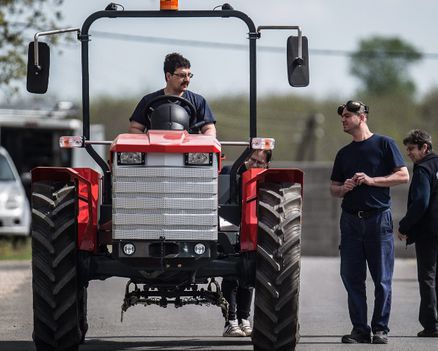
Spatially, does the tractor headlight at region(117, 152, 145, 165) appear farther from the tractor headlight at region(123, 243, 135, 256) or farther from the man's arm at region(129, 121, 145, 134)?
A: the man's arm at region(129, 121, 145, 134)

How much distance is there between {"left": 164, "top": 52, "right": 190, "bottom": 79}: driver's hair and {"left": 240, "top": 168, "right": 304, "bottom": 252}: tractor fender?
3.59 ft

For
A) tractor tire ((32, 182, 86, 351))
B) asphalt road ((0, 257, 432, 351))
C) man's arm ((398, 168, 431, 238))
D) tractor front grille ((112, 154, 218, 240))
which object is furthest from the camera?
man's arm ((398, 168, 431, 238))

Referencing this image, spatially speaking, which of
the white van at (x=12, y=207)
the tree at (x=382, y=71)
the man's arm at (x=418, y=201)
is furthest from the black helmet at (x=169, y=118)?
the tree at (x=382, y=71)

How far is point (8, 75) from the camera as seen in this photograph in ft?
87.6

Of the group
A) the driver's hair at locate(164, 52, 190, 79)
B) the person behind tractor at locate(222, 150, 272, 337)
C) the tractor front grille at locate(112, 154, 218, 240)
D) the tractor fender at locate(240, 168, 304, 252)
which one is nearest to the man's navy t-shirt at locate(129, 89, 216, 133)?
the driver's hair at locate(164, 52, 190, 79)

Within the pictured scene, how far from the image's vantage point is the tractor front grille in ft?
35.3

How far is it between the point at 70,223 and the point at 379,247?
3100 millimetres

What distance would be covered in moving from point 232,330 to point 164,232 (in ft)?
8.33

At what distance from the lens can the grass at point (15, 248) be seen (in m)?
25.6

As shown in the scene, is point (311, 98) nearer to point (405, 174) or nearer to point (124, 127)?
point (124, 127)

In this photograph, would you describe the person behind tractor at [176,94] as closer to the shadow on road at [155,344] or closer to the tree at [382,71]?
the shadow on road at [155,344]

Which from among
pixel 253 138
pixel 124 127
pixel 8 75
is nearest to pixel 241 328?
pixel 253 138

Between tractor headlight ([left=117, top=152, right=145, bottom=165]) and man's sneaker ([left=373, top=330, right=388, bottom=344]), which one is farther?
man's sneaker ([left=373, top=330, right=388, bottom=344])

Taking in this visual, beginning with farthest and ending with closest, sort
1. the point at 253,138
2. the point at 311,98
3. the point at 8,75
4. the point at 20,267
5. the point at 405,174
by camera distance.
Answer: the point at 311,98 < the point at 8,75 < the point at 20,267 < the point at 405,174 < the point at 253,138
